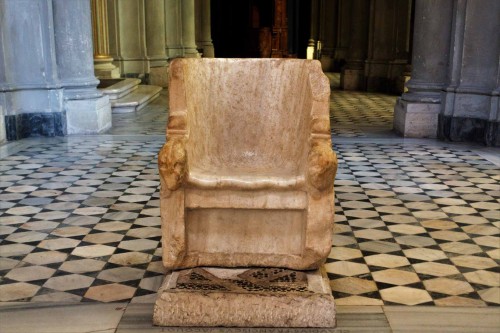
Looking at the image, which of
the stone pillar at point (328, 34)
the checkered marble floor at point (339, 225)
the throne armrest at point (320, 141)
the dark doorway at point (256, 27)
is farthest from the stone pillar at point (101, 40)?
the dark doorway at point (256, 27)

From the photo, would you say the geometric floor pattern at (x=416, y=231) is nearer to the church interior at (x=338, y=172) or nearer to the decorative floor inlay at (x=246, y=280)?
the church interior at (x=338, y=172)

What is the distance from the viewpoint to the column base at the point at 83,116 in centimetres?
1026

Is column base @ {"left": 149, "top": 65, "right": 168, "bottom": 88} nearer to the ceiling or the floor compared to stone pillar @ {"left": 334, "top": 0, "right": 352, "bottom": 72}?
nearer to the floor

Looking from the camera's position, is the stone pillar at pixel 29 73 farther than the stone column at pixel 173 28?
No

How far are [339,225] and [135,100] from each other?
8.43 m

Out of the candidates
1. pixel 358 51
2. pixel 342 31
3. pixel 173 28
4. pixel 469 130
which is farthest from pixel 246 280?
pixel 342 31

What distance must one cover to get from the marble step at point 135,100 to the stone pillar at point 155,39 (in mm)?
1670

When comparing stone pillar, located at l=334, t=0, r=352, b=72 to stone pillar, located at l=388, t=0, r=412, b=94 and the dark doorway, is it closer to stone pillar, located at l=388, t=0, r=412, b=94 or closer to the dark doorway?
stone pillar, located at l=388, t=0, r=412, b=94

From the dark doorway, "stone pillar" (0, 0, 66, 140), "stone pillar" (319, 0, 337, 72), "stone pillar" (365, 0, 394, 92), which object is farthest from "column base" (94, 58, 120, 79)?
the dark doorway

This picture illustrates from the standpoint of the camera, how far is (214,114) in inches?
194

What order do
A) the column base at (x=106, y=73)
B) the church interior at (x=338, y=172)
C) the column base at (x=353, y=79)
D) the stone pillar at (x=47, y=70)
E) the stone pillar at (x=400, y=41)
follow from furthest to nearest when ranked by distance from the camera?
the column base at (x=353, y=79), the stone pillar at (x=400, y=41), the column base at (x=106, y=73), the stone pillar at (x=47, y=70), the church interior at (x=338, y=172)

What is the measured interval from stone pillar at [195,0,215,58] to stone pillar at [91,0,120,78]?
900cm

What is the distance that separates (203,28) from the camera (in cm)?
2497

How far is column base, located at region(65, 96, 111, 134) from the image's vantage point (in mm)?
10258
